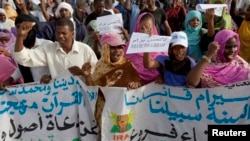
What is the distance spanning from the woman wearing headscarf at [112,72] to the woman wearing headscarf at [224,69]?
1.86ft

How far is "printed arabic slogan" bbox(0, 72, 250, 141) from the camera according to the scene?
12.3ft

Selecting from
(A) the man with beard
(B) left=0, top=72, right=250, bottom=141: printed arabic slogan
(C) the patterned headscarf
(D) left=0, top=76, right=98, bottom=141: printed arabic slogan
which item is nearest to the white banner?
(B) left=0, top=72, right=250, bottom=141: printed arabic slogan

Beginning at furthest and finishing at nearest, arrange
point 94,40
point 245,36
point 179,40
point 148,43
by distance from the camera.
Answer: point 245,36
point 94,40
point 179,40
point 148,43

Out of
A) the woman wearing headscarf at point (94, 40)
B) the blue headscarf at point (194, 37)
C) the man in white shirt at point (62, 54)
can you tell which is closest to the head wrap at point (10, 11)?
the woman wearing headscarf at point (94, 40)

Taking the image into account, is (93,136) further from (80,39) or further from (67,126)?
(80,39)

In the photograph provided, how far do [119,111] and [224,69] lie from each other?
1.03m

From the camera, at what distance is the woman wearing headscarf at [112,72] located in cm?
392

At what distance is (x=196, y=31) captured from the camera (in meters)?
5.29

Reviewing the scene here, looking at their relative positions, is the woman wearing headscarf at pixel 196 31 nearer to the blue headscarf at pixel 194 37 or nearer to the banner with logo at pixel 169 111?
the blue headscarf at pixel 194 37

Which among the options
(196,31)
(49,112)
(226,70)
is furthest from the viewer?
(196,31)

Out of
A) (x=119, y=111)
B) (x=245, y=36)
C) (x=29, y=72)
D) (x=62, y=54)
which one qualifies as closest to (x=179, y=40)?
(x=119, y=111)

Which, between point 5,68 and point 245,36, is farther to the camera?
point 245,36

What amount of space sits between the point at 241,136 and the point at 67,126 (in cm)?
159

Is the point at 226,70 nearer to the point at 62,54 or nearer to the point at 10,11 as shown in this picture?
the point at 62,54
